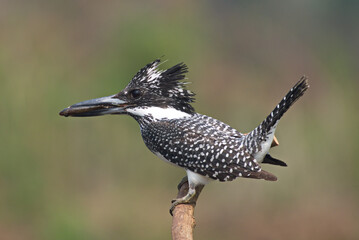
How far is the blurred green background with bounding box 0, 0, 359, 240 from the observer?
5.22m

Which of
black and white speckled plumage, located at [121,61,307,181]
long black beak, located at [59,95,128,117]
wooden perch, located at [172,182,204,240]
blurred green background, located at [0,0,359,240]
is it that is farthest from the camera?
blurred green background, located at [0,0,359,240]

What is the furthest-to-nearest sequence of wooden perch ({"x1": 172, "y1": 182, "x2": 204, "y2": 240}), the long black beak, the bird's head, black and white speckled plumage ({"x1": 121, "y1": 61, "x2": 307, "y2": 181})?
1. the bird's head
2. the long black beak
3. black and white speckled plumage ({"x1": 121, "y1": 61, "x2": 307, "y2": 181})
4. wooden perch ({"x1": 172, "y1": 182, "x2": 204, "y2": 240})

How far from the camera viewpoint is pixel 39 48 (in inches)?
224

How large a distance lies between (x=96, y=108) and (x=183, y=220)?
2.73ft

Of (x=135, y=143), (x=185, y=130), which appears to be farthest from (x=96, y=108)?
(x=135, y=143)

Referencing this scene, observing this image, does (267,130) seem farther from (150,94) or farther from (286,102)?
(150,94)

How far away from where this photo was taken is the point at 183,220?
3102 mm

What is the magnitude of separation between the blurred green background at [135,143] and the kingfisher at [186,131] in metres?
1.63

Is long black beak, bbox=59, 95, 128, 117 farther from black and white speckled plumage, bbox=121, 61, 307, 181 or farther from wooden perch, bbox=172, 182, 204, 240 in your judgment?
wooden perch, bbox=172, 182, 204, 240

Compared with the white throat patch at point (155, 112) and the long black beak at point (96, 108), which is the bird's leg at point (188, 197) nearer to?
the white throat patch at point (155, 112)

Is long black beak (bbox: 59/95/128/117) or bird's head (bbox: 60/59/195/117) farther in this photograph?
bird's head (bbox: 60/59/195/117)

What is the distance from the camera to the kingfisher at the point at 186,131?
11.1 feet

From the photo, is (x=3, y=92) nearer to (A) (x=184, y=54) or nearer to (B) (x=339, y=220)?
(A) (x=184, y=54)

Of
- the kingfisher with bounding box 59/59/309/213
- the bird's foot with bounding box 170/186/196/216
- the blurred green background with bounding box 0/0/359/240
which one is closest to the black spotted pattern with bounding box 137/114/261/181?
the kingfisher with bounding box 59/59/309/213
